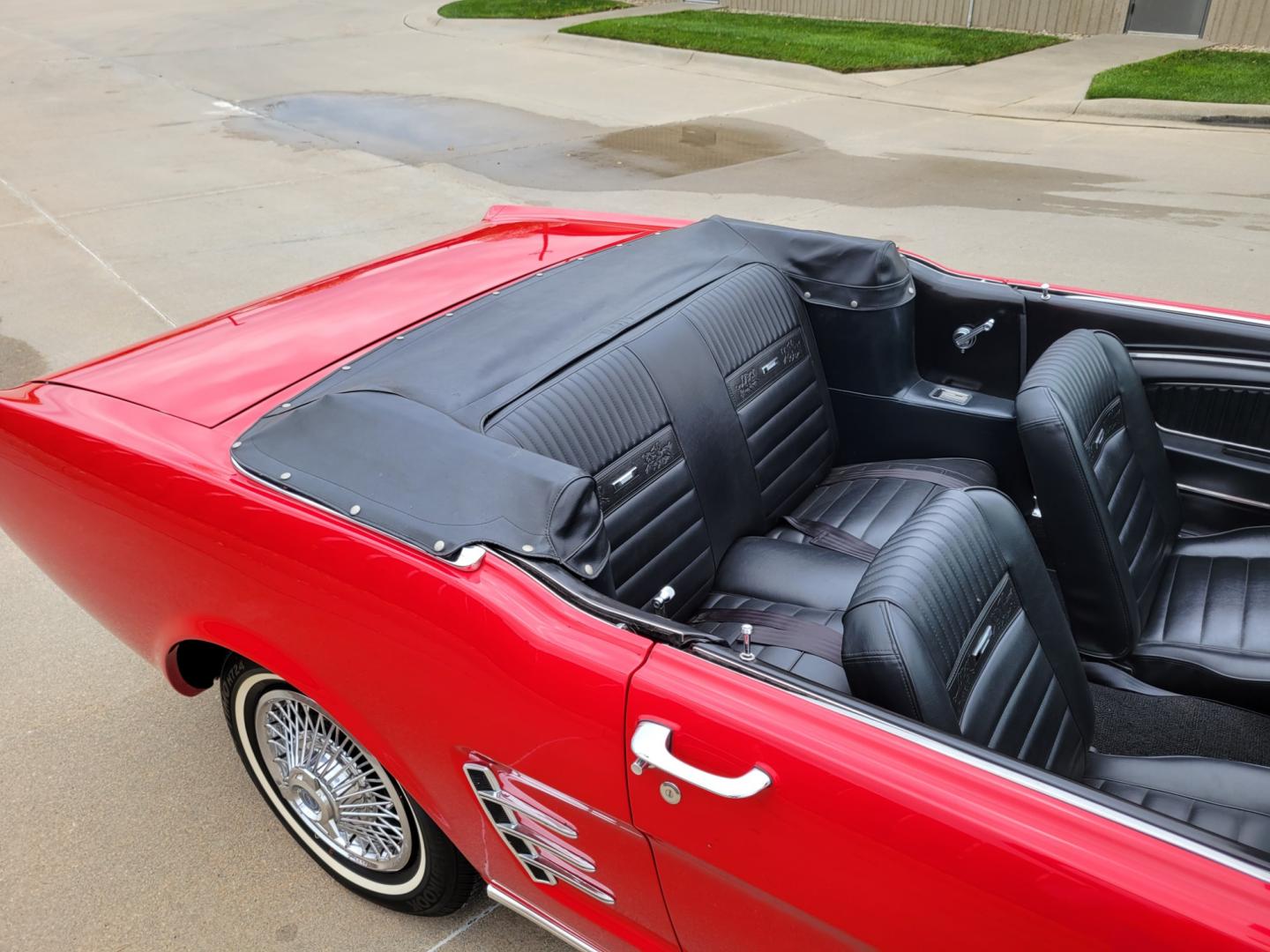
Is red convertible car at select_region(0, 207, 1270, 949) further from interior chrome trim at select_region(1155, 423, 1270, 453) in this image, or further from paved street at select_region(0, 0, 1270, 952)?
paved street at select_region(0, 0, 1270, 952)

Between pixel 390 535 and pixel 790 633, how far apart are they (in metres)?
1.13

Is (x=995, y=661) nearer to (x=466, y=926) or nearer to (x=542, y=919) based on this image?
(x=542, y=919)

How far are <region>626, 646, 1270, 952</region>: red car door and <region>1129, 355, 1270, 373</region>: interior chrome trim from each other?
2.08 meters

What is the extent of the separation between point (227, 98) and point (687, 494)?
1201cm

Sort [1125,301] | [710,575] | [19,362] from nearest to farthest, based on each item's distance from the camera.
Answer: [710,575], [1125,301], [19,362]

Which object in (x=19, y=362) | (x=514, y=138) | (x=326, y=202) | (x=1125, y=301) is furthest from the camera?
(x=514, y=138)

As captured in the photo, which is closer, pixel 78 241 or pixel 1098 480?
pixel 1098 480

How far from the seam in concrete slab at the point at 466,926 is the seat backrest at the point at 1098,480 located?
171 centimetres

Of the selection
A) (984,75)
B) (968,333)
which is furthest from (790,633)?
(984,75)

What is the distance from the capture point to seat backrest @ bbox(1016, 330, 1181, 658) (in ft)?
8.45

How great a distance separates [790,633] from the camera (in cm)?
262

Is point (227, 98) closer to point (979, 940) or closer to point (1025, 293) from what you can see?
point (1025, 293)

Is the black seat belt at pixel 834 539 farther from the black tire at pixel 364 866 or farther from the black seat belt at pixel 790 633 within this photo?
the black tire at pixel 364 866

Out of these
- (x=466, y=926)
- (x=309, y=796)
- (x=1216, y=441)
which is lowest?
(x=466, y=926)
